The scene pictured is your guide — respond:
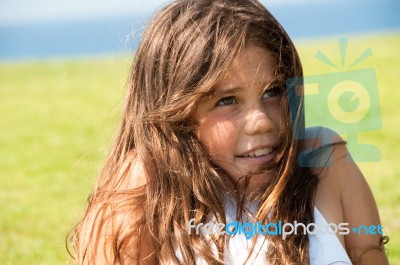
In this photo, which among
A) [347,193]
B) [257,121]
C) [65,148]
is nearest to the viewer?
[257,121]

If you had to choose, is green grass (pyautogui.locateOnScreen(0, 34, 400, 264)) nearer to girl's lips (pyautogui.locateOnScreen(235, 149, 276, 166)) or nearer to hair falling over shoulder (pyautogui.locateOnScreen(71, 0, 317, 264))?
hair falling over shoulder (pyautogui.locateOnScreen(71, 0, 317, 264))

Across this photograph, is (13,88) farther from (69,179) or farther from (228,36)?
(228,36)

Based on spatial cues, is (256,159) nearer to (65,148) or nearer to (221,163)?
(221,163)

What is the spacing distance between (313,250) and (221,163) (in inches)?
9.7

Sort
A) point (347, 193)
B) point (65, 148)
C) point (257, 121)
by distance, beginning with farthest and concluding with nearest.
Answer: point (65, 148) → point (347, 193) → point (257, 121)

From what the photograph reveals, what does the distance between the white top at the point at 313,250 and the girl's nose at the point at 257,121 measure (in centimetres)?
21

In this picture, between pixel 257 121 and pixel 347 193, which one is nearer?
pixel 257 121

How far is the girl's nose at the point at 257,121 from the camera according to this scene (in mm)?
1259

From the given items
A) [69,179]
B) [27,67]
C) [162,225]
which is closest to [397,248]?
[162,225]

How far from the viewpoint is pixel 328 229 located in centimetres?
132

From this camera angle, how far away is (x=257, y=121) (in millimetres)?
1259

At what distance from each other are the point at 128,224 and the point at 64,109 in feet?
11.7

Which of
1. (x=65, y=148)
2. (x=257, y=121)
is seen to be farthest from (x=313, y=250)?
(x=65, y=148)

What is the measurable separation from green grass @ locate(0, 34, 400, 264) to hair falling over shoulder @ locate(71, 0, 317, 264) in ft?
0.74
